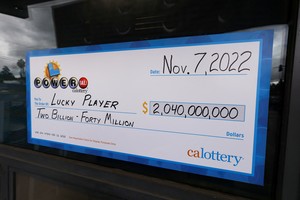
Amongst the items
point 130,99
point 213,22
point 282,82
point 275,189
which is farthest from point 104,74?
point 275,189

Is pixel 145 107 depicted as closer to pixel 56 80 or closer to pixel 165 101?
pixel 165 101

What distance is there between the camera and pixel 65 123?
43.3 inches

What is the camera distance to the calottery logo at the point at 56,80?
1.05 m

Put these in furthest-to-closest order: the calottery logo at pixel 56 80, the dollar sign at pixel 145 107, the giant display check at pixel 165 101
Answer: the calottery logo at pixel 56 80 → the dollar sign at pixel 145 107 → the giant display check at pixel 165 101

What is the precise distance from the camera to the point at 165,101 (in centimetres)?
88

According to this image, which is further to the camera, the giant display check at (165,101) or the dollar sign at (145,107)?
the dollar sign at (145,107)

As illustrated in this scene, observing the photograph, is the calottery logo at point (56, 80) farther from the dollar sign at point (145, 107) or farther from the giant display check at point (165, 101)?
the dollar sign at point (145, 107)

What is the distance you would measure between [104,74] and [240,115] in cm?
58

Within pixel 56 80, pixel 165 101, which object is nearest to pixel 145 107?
pixel 165 101

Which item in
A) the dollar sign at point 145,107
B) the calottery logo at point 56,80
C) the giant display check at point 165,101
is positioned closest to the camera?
the giant display check at point 165,101

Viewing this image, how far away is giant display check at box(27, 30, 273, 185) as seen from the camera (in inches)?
30.1

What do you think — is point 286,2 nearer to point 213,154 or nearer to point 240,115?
point 240,115

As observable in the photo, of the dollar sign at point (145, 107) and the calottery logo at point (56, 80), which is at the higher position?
the calottery logo at point (56, 80)

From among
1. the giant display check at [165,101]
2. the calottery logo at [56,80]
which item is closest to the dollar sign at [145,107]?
the giant display check at [165,101]
